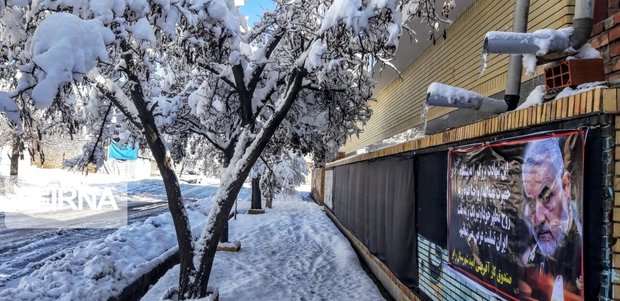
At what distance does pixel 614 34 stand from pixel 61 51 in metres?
4.36

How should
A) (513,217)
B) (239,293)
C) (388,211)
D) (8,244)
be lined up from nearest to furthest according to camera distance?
(513,217) < (239,293) < (388,211) < (8,244)

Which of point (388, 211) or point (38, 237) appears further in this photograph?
point (38, 237)

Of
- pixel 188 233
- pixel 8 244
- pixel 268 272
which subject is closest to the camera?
pixel 188 233

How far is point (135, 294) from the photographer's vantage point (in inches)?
279

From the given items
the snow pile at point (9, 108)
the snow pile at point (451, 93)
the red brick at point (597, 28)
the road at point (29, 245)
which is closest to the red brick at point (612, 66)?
the red brick at point (597, 28)

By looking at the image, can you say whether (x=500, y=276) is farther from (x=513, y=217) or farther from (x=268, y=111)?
(x=268, y=111)

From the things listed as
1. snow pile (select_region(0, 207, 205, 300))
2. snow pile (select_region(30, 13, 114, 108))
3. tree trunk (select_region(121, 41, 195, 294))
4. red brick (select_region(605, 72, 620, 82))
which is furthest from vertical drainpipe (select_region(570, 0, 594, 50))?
snow pile (select_region(0, 207, 205, 300))

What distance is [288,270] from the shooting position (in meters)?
8.74

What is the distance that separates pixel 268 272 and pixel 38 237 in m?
8.68

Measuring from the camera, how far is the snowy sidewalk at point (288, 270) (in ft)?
23.5

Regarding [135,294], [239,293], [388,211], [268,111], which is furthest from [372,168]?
[135,294]

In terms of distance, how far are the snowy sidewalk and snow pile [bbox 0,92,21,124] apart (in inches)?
152

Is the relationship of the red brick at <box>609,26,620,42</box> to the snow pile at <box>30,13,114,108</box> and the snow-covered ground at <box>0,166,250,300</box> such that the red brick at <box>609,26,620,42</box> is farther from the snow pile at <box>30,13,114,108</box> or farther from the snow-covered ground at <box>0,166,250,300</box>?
the snow-covered ground at <box>0,166,250,300</box>

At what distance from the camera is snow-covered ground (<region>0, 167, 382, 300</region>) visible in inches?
265
